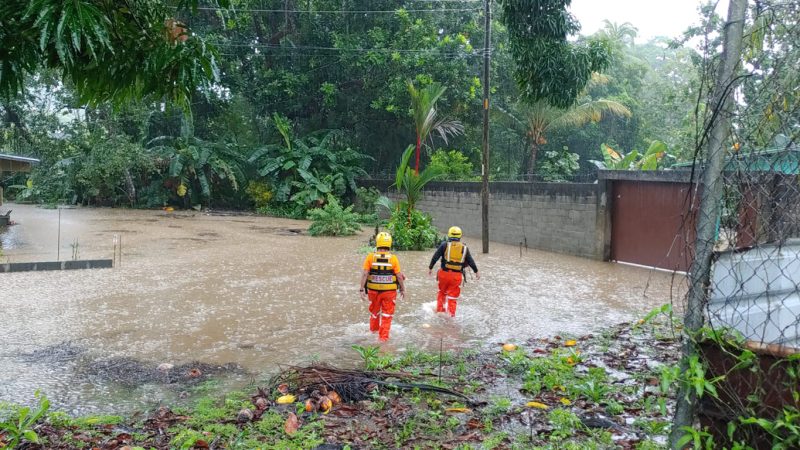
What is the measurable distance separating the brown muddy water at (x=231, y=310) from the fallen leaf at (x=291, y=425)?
1402 millimetres

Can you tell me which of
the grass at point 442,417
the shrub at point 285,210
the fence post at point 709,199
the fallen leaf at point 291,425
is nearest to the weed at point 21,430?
the grass at point 442,417

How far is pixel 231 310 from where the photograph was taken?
9211mm

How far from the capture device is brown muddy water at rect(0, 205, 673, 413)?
6293mm

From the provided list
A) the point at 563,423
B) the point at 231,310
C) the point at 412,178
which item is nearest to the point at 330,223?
the point at 412,178

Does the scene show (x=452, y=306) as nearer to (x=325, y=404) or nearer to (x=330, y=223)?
(x=325, y=404)

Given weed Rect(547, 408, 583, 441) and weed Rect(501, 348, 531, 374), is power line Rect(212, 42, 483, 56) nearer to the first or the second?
weed Rect(501, 348, 531, 374)

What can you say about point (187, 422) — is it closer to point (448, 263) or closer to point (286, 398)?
point (286, 398)

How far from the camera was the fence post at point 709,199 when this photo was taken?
94.3 inches

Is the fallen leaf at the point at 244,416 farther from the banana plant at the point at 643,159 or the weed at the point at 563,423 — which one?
the banana plant at the point at 643,159

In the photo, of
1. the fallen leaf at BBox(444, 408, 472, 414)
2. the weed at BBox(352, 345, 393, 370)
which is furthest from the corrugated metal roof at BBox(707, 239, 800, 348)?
the weed at BBox(352, 345, 393, 370)

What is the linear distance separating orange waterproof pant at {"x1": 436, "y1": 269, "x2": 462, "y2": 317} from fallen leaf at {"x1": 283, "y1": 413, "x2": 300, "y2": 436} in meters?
4.42

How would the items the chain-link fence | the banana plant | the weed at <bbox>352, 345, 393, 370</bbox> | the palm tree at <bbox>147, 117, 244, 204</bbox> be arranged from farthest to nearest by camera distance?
the palm tree at <bbox>147, 117, 244, 204</bbox>
the banana plant
the weed at <bbox>352, 345, 393, 370</bbox>
the chain-link fence

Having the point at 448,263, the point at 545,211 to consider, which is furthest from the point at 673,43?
the point at 448,263

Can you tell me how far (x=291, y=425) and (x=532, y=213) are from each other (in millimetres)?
13866
